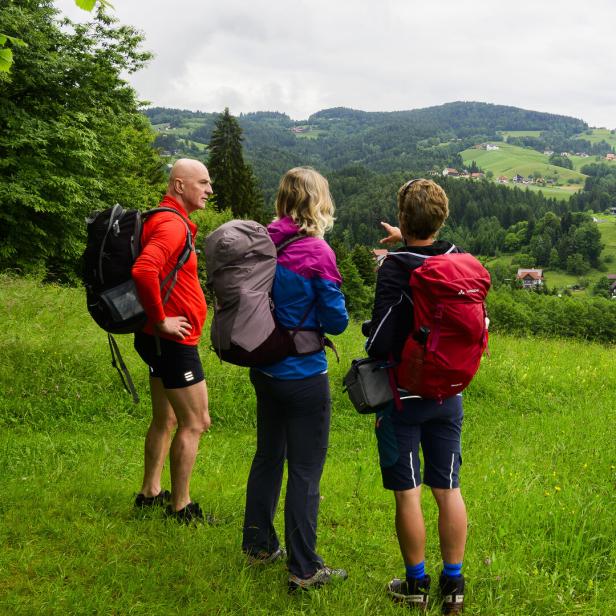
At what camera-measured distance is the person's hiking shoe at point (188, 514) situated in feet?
11.8

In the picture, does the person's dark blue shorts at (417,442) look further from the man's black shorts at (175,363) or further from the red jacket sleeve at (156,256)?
the red jacket sleeve at (156,256)

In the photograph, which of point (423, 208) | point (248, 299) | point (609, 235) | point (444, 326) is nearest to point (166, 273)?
point (248, 299)

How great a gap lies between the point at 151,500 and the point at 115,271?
1.64 m

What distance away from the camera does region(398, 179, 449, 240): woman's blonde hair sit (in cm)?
275

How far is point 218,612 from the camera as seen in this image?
2752mm

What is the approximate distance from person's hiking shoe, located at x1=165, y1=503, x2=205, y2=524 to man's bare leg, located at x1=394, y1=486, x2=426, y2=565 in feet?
4.68

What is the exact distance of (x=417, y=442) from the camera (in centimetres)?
282

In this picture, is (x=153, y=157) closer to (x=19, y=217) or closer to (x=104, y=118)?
(x=104, y=118)

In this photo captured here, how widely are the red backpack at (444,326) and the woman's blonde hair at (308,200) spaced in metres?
0.57

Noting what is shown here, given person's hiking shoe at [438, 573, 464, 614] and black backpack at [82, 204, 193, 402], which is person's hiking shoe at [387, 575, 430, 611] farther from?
black backpack at [82, 204, 193, 402]

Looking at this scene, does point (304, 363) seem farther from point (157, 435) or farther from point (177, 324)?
point (157, 435)

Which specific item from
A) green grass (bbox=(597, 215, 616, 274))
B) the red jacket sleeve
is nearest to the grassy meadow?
the red jacket sleeve

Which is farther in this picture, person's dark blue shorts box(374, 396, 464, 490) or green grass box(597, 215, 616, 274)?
green grass box(597, 215, 616, 274)

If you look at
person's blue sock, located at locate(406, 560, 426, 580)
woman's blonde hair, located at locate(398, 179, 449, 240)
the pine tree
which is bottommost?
person's blue sock, located at locate(406, 560, 426, 580)
